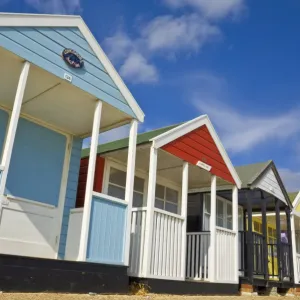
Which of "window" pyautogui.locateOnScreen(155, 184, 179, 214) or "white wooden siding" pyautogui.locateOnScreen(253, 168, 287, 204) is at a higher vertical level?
"white wooden siding" pyautogui.locateOnScreen(253, 168, 287, 204)

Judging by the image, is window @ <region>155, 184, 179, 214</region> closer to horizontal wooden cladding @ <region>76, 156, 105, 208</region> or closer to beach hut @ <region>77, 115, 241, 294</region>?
beach hut @ <region>77, 115, 241, 294</region>

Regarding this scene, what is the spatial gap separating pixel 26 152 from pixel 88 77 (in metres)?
2.06

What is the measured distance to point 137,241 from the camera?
771cm

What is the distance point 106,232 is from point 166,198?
4951mm

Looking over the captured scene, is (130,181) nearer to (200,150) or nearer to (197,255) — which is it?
(200,150)

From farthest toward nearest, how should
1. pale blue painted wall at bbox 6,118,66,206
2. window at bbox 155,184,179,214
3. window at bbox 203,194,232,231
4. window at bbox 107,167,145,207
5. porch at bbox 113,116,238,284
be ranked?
window at bbox 203,194,232,231, window at bbox 155,184,179,214, window at bbox 107,167,145,207, porch at bbox 113,116,238,284, pale blue painted wall at bbox 6,118,66,206

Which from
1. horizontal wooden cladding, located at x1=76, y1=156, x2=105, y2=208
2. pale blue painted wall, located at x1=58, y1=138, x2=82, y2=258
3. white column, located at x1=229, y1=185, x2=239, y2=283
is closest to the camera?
pale blue painted wall, located at x1=58, y1=138, x2=82, y2=258

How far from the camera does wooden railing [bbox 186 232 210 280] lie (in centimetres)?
1017

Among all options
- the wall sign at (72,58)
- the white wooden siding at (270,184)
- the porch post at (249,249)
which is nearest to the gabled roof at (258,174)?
the white wooden siding at (270,184)

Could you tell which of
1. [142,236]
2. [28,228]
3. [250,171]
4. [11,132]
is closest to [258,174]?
[250,171]

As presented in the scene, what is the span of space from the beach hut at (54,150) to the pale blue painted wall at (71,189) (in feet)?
0.07

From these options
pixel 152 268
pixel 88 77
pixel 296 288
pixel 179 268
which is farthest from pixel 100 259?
pixel 296 288

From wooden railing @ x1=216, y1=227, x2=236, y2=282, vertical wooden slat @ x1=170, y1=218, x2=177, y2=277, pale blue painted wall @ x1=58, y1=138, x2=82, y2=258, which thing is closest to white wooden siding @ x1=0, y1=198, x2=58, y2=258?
pale blue painted wall @ x1=58, y1=138, x2=82, y2=258

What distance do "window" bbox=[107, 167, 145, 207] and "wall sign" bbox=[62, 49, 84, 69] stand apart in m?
3.63
